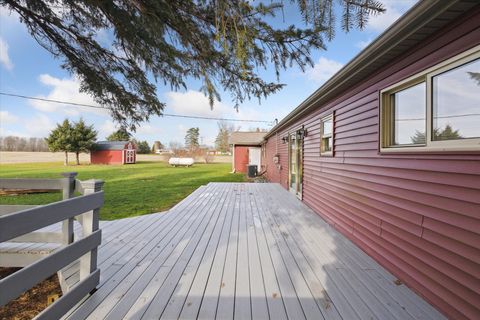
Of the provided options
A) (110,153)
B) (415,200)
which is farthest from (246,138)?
(110,153)

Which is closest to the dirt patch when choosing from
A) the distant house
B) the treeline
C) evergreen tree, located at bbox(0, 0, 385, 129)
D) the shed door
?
evergreen tree, located at bbox(0, 0, 385, 129)

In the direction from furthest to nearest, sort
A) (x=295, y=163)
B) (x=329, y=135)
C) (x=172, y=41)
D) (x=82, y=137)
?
(x=82, y=137)
(x=295, y=163)
(x=329, y=135)
(x=172, y=41)

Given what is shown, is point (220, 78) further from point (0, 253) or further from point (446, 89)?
point (0, 253)

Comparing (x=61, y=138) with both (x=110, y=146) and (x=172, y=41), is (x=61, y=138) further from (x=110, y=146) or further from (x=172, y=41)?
(x=172, y=41)

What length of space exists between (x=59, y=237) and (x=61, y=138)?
33200 millimetres

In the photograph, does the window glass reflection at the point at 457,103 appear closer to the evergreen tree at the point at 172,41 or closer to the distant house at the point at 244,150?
the evergreen tree at the point at 172,41

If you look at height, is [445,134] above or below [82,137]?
below

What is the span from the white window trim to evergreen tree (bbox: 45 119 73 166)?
35027 millimetres

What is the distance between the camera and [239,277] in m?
2.46

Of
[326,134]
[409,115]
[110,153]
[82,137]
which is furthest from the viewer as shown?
[110,153]

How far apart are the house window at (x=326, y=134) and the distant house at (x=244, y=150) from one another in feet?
42.3

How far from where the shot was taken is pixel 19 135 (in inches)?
2036

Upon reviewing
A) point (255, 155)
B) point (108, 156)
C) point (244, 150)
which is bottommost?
point (108, 156)

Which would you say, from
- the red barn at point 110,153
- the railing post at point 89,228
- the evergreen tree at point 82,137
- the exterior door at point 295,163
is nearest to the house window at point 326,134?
the exterior door at point 295,163
